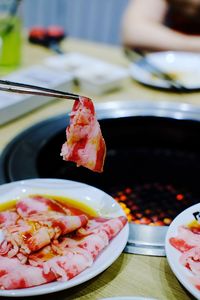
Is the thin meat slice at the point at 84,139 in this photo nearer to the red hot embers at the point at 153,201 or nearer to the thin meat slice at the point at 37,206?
the thin meat slice at the point at 37,206

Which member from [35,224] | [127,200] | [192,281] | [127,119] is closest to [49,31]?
[127,119]

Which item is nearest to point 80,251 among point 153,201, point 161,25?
point 153,201

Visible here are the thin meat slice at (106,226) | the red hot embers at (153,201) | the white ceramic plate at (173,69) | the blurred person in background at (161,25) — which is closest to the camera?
the thin meat slice at (106,226)

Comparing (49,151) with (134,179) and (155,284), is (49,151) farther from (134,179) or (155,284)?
(155,284)

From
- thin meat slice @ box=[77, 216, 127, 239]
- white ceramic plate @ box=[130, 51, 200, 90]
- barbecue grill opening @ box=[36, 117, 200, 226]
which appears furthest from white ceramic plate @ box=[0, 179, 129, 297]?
white ceramic plate @ box=[130, 51, 200, 90]

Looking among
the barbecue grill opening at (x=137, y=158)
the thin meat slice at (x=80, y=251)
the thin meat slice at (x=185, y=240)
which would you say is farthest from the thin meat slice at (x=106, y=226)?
the barbecue grill opening at (x=137, y=158)

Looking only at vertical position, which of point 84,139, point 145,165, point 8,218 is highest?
point 84,139

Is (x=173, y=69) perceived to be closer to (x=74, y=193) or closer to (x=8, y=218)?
(x=74, y=193)
